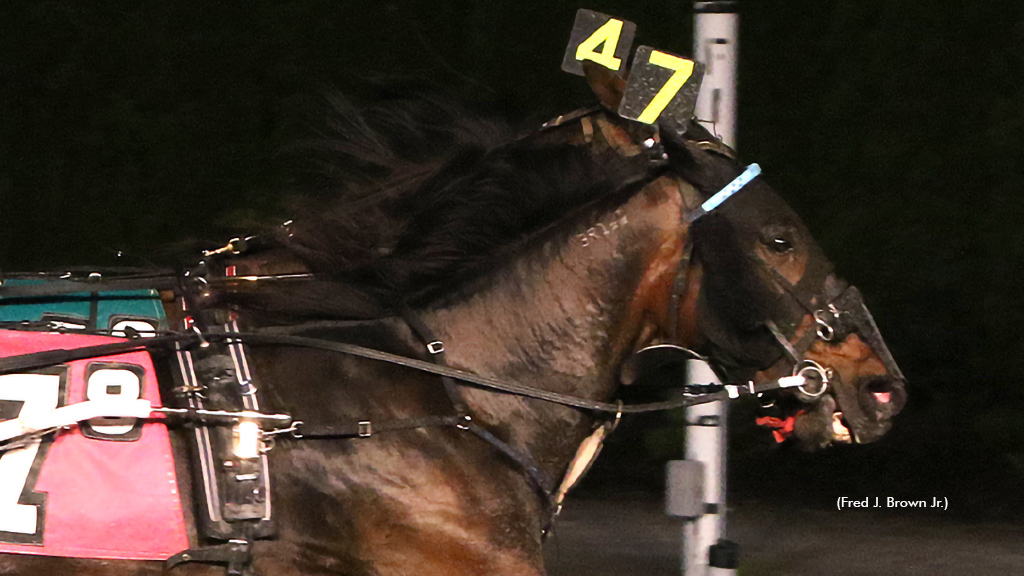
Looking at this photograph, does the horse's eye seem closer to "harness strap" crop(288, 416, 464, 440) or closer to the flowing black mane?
the flowing black mane

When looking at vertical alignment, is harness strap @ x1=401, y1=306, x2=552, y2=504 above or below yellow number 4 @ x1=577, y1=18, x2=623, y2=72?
below

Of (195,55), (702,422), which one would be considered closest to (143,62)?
(195,55)

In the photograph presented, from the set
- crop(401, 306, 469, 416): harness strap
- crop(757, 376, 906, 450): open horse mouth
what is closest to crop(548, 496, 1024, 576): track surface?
crop(757, 376, 906, 450): open horse mouth

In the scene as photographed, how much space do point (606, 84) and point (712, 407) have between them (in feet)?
5.66

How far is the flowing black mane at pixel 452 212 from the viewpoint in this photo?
2.99 meters

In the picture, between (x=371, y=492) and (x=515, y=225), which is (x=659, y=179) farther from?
(x=371, y=492)

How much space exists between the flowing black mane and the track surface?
3128mm

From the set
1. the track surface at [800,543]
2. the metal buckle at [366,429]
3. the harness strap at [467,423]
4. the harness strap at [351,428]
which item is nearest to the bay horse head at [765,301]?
the harness strap at [467,423]

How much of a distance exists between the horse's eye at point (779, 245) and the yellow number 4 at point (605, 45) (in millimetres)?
597

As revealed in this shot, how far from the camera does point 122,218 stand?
7484mm

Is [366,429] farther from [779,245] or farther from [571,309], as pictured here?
[779,245]

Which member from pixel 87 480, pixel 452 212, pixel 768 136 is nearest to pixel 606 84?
pixel 452 212

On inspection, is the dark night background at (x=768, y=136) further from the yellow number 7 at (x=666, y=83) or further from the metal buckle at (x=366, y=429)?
the metal buckle at (x=366, y=429)

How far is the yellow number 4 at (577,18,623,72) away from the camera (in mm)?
2994
